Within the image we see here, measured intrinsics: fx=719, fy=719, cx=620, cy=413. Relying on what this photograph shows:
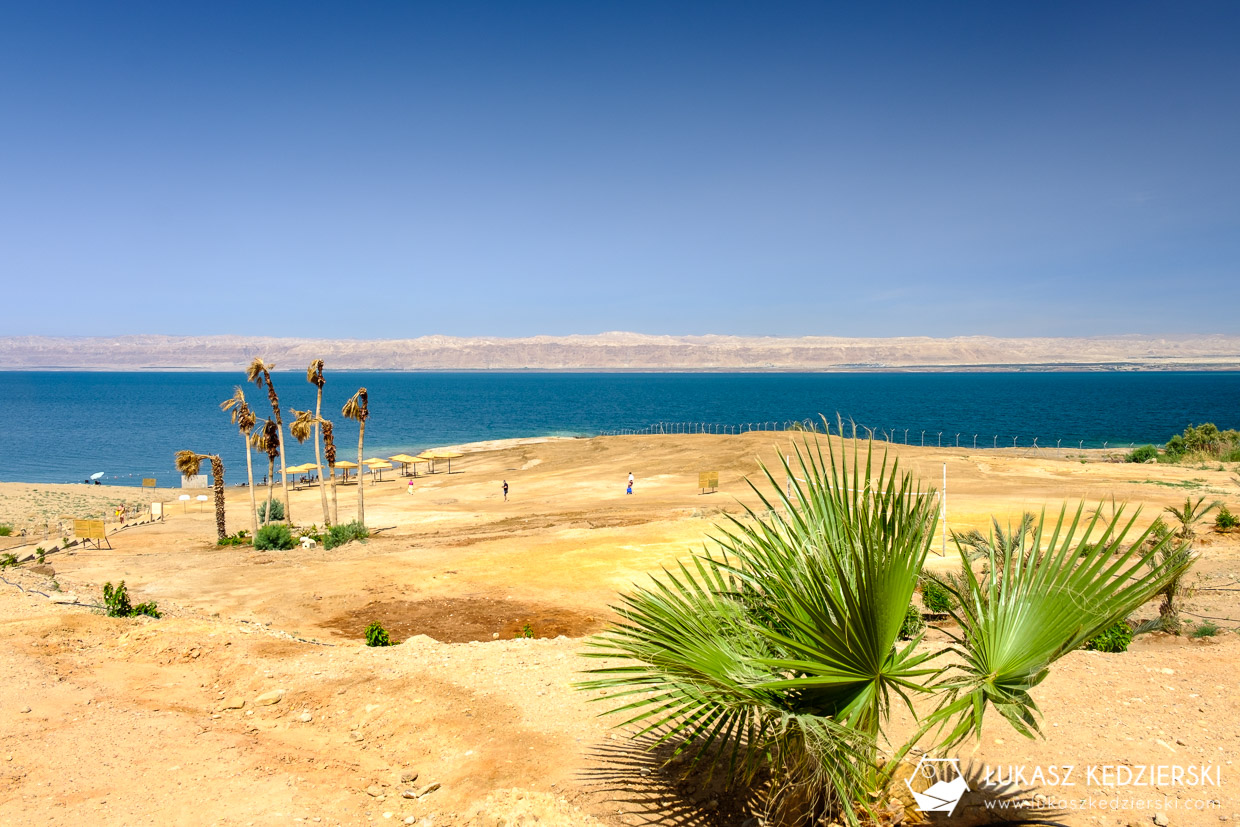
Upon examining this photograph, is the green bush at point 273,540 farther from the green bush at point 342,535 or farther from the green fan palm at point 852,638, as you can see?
the green fan palm at point 852,638

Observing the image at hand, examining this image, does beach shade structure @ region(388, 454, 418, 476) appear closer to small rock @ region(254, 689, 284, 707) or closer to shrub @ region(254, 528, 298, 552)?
shrub @ region(254, 528, 298, 552)

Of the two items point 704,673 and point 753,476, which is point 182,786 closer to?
point 704,673

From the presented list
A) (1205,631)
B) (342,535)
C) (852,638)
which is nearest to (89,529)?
(342,535)

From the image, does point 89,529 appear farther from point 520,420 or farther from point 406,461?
point 520,420

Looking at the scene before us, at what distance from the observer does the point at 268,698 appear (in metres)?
9.27

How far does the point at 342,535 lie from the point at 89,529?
30.5ft

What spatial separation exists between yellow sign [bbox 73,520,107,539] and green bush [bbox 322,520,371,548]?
26.5ft

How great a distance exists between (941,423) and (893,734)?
10166cm

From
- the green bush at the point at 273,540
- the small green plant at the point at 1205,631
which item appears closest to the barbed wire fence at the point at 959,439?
the green bush at the point at 273,540

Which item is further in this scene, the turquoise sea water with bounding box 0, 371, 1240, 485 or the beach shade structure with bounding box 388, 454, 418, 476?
the turquoise sea water with bounding box 0, 371, 1240, 485

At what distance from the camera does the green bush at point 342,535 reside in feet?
88.8

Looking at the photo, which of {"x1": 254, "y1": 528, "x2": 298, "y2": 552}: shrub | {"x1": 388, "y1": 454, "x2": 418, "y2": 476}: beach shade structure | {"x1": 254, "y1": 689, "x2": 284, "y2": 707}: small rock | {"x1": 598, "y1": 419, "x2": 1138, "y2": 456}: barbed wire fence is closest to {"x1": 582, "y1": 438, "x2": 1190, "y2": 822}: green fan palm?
{"x1": 254, "y1": 689, "x2": 284, "y2": 707}: small rock

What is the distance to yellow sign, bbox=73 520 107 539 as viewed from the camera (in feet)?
87.8

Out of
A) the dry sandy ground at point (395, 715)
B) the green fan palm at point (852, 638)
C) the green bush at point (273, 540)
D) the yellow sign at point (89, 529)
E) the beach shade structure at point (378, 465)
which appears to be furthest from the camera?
the beach shade structure at point (378, 465)
